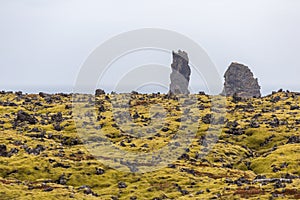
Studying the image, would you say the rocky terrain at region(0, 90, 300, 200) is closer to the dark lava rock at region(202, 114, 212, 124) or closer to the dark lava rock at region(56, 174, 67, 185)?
the dark lava rock at region(56, 174, 67, 185)

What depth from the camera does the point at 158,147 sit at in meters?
104

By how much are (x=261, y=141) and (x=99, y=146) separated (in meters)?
41.2

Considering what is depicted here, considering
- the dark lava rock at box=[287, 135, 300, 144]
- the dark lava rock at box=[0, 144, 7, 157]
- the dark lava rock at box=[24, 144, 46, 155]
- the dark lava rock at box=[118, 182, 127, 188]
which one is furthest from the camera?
the dark lava rock at box=[287, 135, 300, 144]

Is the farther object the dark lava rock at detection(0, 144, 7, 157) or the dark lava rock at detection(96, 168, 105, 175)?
the dark lava rock at detection(0, 144, 7, 157)

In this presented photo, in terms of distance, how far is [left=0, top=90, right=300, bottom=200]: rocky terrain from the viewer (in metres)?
65.2

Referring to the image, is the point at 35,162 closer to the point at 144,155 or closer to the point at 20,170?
the point at 20,170

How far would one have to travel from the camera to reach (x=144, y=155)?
95.8 metres

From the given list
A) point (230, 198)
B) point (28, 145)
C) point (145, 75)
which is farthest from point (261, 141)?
point (230, 198)

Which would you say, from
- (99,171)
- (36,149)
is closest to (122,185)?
(99,171)

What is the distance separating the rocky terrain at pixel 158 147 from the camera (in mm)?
65250

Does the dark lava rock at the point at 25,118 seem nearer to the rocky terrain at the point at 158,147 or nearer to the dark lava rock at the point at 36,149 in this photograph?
Answer: the rocky terrain at the point at 158,147

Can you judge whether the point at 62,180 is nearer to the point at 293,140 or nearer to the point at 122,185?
the point at 122,185

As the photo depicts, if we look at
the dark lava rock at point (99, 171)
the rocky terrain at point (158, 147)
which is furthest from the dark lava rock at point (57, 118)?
the dark lava rock at point (99, 171)

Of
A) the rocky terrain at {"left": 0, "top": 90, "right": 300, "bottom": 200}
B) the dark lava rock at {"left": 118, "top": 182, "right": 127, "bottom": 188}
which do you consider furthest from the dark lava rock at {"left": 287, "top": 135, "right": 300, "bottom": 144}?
the dark lava rock at {"left": 118, "top": 182, "right": 127, "bottom": 188}
